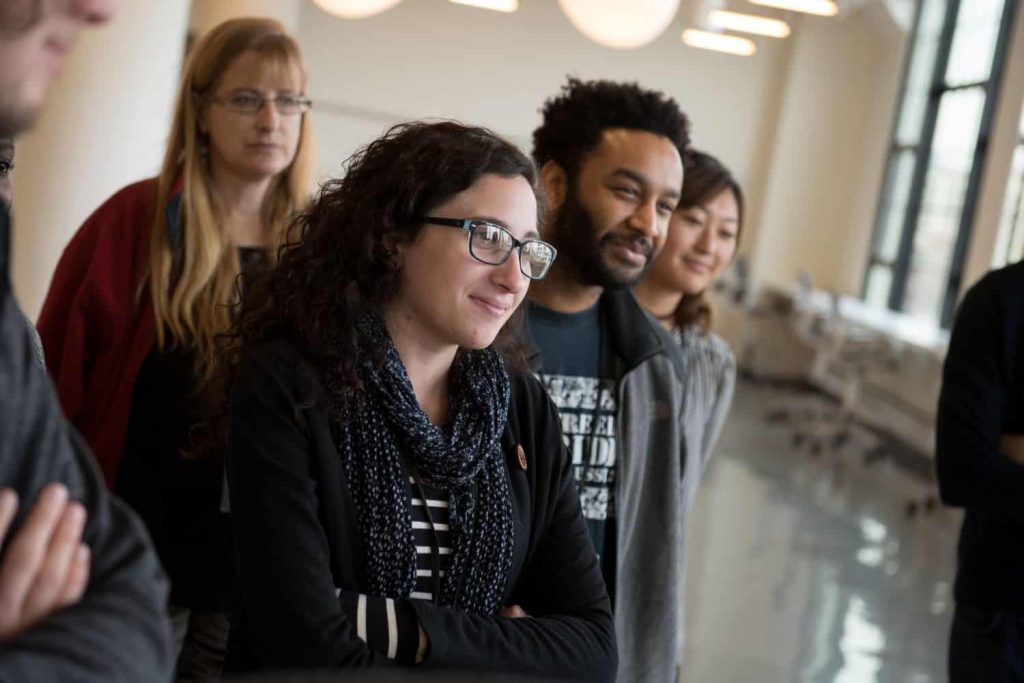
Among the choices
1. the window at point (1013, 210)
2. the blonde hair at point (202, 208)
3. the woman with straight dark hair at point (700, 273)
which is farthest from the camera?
the window at point (1013, 210)

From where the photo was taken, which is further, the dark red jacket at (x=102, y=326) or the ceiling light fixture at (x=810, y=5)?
the ceiling light fixture at (x=810, y=5)

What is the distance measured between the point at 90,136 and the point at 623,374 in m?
2.37

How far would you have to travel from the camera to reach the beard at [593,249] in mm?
2357

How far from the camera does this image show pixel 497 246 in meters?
1.80

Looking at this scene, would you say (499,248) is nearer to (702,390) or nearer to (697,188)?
(702,390)

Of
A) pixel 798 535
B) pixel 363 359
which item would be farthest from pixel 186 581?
pixel 798 535

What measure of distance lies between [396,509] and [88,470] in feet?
1.86

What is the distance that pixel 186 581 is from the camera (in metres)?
2.44

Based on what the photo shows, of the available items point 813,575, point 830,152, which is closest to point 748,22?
point 813,575

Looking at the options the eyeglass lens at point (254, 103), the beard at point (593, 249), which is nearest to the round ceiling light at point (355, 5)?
the eyeglass lens at point (254, 103)

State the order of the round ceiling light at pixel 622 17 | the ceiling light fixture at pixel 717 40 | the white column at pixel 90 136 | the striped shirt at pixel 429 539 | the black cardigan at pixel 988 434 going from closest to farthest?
the striped shirt at pixel 429 539, the black cardigan at pixel 988 434, the round ceiling light at pixel 622 17, the white column at pixel 90 136, the ceiling light fixture at pixel 717 40

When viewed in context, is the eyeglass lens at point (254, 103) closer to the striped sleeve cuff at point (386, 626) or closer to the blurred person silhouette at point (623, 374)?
the blurred person silhouette at point (623, 374)

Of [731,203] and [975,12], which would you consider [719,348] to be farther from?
[975,12]

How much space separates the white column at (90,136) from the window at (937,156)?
8.42 metres
